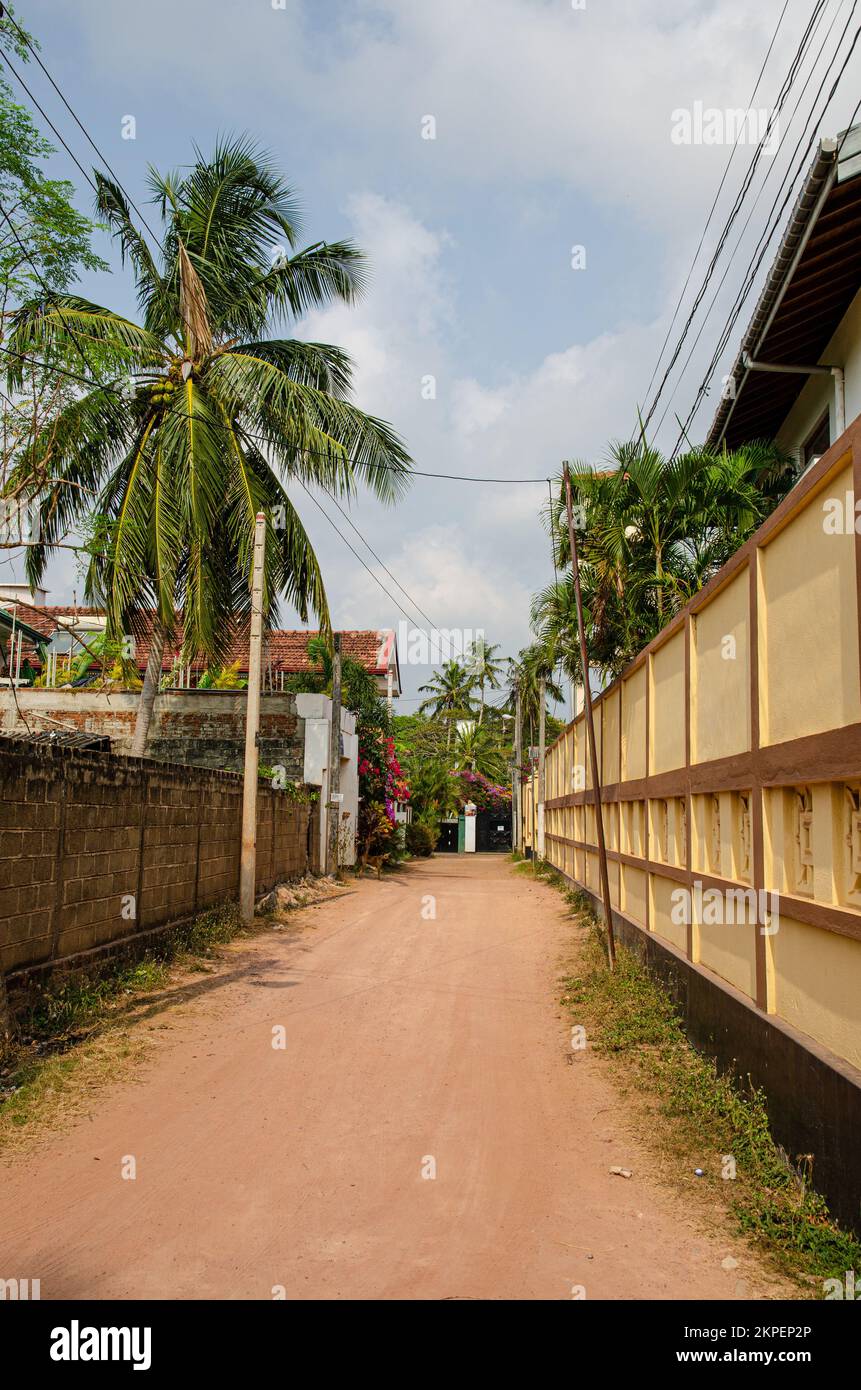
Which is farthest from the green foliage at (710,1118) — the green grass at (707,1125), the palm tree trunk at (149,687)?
the palm tree trunk at (149,687)

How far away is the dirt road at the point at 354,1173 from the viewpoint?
3.75 m

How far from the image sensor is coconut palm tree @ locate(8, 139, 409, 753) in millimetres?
13984

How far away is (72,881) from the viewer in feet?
25.2

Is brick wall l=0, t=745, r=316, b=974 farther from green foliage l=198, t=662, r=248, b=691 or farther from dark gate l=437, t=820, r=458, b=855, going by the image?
dark gate l=437, t=820, r=458, b=855

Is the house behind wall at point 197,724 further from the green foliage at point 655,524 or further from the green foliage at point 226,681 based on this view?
the green foliage at point 655,524

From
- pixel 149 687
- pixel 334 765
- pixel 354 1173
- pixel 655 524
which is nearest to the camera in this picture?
pixel 354 1173

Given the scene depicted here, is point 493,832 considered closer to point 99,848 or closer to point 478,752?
point 478,752

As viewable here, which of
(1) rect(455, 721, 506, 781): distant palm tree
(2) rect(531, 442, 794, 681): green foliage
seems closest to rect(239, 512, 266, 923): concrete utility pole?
(2) rect(531, 442, 794, 681): green foliage

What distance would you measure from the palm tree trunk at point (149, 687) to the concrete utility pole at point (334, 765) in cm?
500

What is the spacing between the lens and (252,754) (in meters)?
13.2

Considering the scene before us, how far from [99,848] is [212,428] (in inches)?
314

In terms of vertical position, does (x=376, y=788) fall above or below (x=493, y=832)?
above

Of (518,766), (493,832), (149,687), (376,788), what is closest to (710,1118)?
(149,687)

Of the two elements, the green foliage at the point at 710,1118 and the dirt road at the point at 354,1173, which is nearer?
the dirt road at the point at 354,1173
